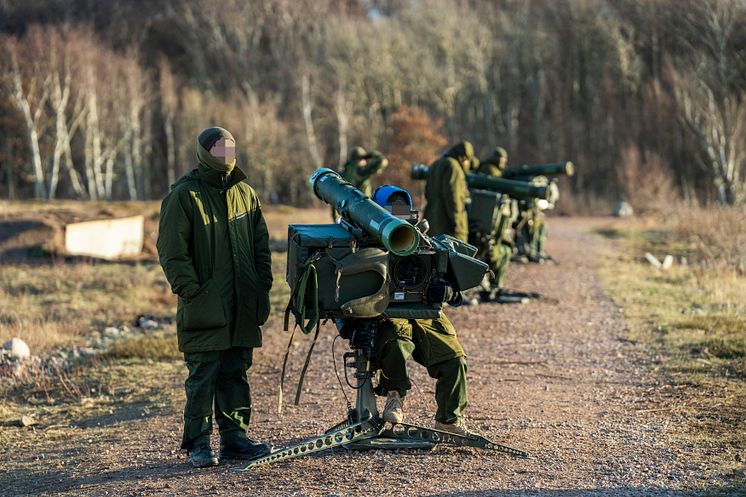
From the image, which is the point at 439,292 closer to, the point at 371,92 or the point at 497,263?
the point at 497,263

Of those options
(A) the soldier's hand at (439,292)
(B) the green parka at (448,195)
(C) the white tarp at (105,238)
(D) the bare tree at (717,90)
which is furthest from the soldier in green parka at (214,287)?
(D) the bare tree at (717,90)

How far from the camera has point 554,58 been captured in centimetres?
5888

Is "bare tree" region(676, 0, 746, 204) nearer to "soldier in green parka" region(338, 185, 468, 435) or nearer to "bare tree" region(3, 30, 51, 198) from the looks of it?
"soldier in green parka" region(338, 185, 468, 435)


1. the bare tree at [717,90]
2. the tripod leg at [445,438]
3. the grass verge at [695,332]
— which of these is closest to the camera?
the tripod leg at [445,438]

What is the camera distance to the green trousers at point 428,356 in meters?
6.54

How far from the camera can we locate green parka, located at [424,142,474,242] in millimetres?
12867

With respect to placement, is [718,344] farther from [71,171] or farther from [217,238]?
[71,171]

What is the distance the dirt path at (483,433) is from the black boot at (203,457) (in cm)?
5

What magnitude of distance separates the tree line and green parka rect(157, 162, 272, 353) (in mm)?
41126

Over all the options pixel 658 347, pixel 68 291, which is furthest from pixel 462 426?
pixel 68 291

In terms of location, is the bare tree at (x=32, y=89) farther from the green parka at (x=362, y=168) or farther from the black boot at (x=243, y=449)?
the black boot at (x=243, y=449)

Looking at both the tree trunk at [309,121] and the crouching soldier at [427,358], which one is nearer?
the crouching soldier at [427,358]

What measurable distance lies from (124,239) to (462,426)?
57.2 feet

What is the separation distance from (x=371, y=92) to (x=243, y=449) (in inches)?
2041
